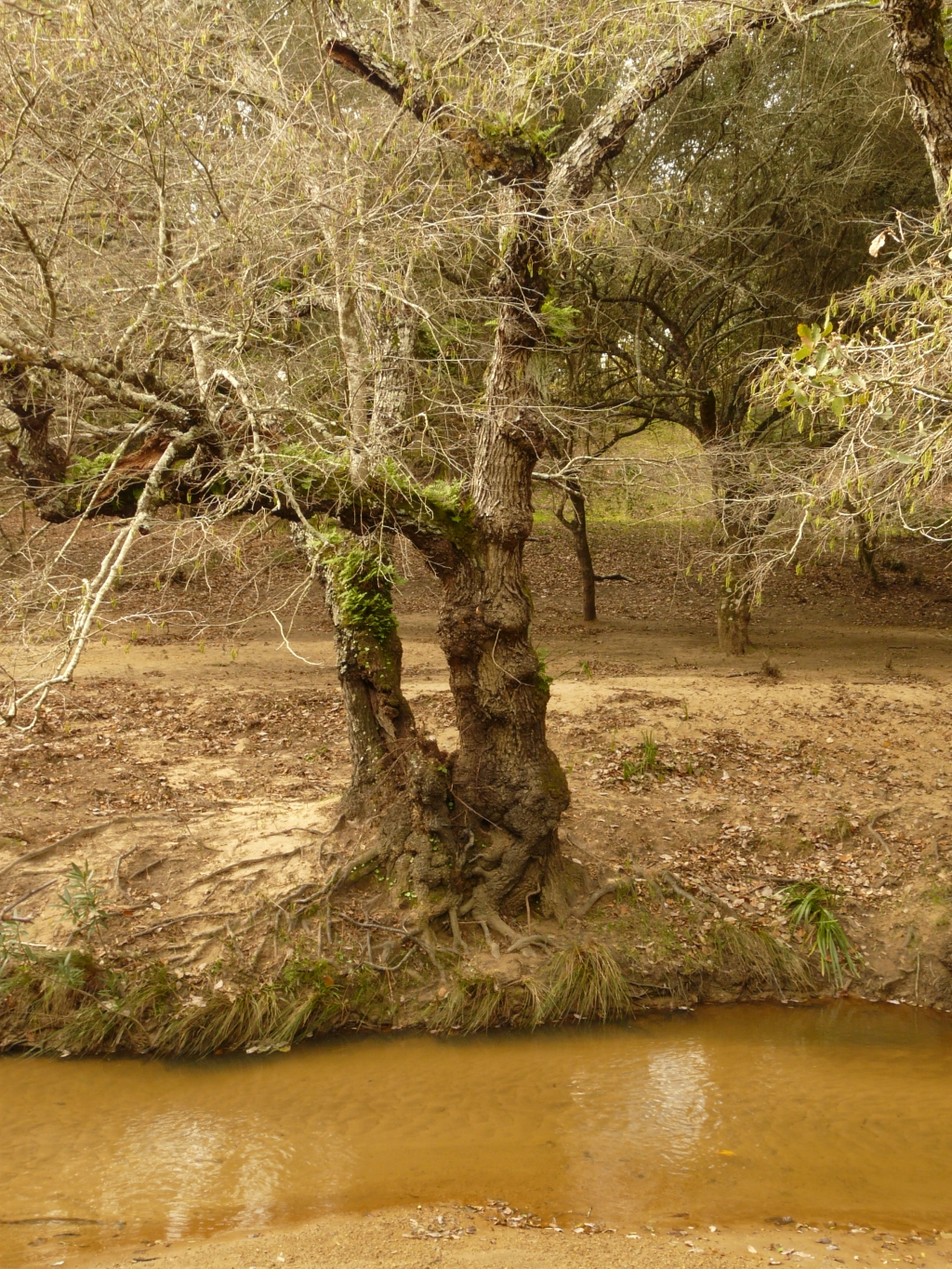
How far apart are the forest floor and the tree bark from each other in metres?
5.56

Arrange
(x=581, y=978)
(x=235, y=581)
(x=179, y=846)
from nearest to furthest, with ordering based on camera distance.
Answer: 1. (x=581, y=978)
2. (x=179, y=846)
3. (x=235, y=581)

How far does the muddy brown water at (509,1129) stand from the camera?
5.59m

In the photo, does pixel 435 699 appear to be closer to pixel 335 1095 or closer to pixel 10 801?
pixel 10 801

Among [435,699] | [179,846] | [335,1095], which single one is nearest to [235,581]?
[435,699]

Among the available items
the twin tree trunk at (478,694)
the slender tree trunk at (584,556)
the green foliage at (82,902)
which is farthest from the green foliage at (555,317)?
the slender tree trunk at (584,556)

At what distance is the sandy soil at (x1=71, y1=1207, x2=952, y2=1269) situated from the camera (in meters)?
4.91

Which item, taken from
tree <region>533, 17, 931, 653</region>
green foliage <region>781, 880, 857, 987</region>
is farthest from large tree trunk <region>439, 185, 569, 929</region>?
tree <region>533, 17, 931, 653</region>

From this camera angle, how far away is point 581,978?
25.2ft

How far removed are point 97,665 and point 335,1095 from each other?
8274mm

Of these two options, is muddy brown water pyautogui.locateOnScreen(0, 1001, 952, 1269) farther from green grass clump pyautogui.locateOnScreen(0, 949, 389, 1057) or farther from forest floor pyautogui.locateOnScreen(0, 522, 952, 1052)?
forest floor pyautogui.locateOnScreen(0, 522, 952, 1052)

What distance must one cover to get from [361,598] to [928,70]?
5.42 m

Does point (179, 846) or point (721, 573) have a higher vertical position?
point (721, 573)

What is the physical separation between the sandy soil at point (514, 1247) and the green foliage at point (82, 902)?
2.84 metres

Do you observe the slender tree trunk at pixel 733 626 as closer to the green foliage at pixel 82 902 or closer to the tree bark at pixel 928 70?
the tree bark at pixel 928 70
